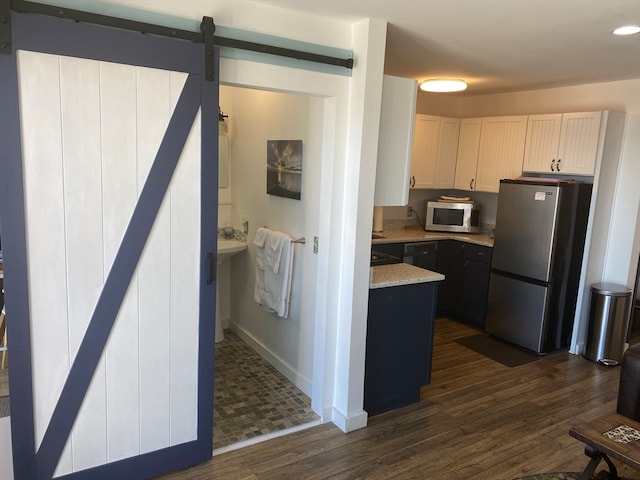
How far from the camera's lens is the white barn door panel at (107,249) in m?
2.01

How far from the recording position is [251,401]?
3244 millimetres

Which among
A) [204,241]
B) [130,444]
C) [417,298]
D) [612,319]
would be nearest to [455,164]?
[612,319]

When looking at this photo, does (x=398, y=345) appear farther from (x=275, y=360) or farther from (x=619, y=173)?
(x=619, y=173)

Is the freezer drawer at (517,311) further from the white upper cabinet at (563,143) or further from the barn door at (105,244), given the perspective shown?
the barn door at (105,244)

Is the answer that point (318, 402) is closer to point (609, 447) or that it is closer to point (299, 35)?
point (609, 447)

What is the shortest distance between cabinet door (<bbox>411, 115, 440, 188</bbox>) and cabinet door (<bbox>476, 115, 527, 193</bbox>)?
487 millimetres

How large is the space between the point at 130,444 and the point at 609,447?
7.16 feet

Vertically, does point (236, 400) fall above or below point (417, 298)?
below

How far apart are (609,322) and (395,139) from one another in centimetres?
272

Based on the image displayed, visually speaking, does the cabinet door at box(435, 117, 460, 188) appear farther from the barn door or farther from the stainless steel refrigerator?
the barn door

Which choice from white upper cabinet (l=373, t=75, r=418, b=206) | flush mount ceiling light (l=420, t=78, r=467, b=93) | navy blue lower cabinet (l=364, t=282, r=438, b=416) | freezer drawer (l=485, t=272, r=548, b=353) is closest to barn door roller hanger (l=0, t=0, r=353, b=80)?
white upper cabinet (l=373, t=75, r=418, b=206)

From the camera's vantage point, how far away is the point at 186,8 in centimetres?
220

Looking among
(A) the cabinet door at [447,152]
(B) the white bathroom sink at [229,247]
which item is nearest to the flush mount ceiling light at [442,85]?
(A) the cabinet door at [447,152]

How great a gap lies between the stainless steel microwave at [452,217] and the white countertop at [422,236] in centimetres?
7
